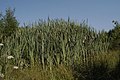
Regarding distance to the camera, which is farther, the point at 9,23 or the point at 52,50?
the point at 9,23

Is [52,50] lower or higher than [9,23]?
lower

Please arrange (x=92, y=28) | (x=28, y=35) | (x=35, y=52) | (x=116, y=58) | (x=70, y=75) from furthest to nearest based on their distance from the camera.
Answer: (x=92, y=28)
(x=28, y=35)
(x=35, y=52)
(x=116, y=58)
(x=70, y=75)

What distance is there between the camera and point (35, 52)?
1175 centimetres

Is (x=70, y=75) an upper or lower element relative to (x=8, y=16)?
lower

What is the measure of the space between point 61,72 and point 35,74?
0.86m

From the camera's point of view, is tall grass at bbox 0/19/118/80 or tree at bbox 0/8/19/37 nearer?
tall grass at bbox 0/19/118/80

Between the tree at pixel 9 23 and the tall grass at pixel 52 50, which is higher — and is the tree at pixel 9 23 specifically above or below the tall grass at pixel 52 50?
above

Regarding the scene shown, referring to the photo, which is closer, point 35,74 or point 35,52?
point 35,74

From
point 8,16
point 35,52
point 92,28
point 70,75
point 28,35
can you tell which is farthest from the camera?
point 8,16

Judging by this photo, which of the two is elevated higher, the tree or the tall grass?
the tree

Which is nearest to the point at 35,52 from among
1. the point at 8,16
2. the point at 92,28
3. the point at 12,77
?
the point at 12,77

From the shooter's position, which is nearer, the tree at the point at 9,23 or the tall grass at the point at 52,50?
the tall grass at the point at 52,50

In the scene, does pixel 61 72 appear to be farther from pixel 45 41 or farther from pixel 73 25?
pixel 73 25

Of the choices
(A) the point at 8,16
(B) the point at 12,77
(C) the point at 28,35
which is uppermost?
(A) the point at 8,16
